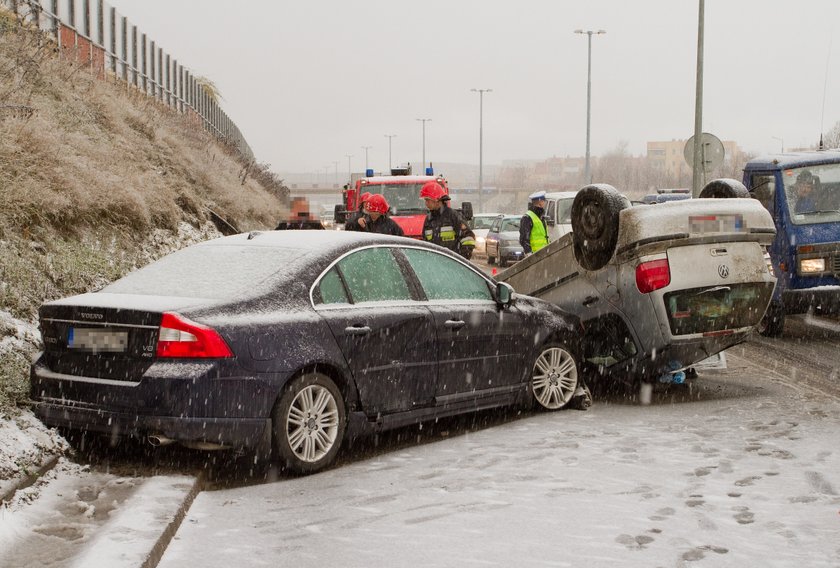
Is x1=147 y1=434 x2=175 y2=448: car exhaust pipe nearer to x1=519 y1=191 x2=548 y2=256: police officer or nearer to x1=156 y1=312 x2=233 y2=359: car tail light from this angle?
x1=156 y1=312 x2=233 y2=359: car tail light

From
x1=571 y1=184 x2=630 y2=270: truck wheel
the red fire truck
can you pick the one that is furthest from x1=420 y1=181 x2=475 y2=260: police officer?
the red fire truck

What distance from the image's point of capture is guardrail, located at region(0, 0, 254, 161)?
22391 millimetres

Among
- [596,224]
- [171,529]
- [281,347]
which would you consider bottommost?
[171,529]

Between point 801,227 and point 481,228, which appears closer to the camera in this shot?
point 801,227

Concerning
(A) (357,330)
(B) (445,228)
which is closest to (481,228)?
(B) (445,228)

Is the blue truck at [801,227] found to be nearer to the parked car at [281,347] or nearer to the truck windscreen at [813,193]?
the truck windscreen at [813,193]

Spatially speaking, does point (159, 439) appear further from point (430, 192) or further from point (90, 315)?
point (430, 192)

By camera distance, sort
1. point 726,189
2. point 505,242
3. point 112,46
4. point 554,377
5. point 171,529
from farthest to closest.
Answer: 1. point 505,242
2. point 112,46
3. point 726,189
4. point 554,377
5. point 171,529

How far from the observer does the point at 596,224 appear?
9.32m

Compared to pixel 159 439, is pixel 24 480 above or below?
below

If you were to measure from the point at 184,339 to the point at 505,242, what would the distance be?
83.1ft

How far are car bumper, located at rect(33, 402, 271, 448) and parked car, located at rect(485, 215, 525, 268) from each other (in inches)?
948

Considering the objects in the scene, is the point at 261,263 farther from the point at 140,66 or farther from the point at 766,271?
the point at 140,66

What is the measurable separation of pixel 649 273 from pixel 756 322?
3.68 feet
